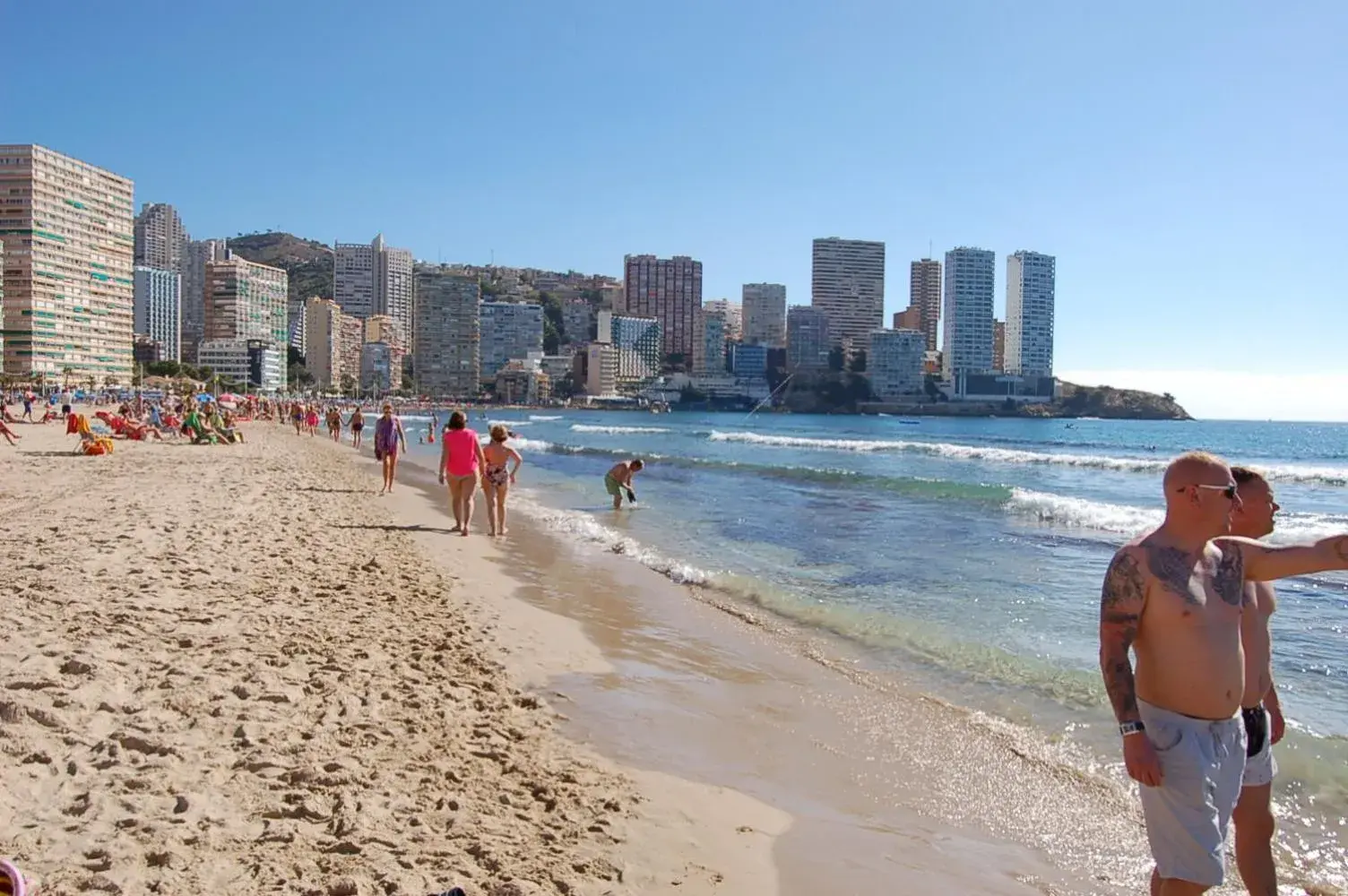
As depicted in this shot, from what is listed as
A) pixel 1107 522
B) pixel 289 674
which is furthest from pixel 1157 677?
pixel 1107 522

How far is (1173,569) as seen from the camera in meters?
2.47

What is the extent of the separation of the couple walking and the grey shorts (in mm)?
8793

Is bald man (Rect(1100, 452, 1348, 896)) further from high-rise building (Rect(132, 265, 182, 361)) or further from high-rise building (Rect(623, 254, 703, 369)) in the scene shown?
high-rise building (Rect(623, 254, 703, 369))

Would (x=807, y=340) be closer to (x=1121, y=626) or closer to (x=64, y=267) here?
(x=64, y=267)

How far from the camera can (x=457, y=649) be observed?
5.44 m

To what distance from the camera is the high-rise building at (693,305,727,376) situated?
541 ft

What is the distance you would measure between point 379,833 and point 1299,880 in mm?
3327

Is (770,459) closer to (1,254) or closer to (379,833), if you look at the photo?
(379,833)

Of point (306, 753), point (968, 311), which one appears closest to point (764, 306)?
point (968, 311)

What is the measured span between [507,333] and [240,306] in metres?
47.3

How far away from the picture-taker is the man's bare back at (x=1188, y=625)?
8.02 ft

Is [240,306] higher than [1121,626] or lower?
higher

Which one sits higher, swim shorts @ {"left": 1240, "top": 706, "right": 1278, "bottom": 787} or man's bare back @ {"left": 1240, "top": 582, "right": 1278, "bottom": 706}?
man's bare back @ {"left": 1240, "top": 582, "right": 1278, "bottom": 706}

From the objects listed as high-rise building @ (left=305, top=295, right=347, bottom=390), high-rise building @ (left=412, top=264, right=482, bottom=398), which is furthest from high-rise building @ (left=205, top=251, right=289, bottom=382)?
high-rise building @ (left=412, top=264, right=482, bottom=398)
